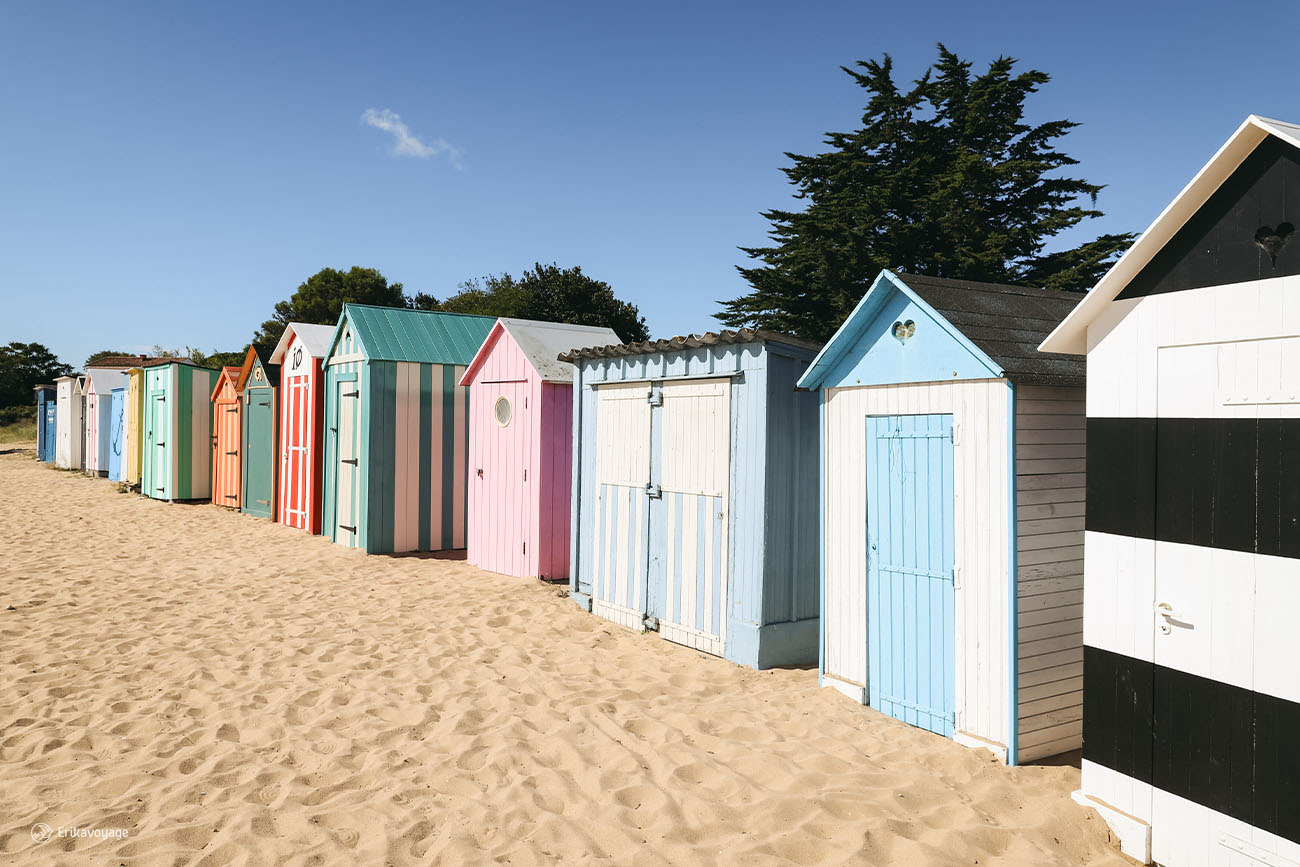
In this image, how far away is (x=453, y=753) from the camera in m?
4.49

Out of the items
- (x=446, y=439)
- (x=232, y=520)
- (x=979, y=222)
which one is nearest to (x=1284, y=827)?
(x=446, y=439)

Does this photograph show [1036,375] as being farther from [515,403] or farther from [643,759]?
[515,403]

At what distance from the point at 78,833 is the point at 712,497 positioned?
4.54 meters

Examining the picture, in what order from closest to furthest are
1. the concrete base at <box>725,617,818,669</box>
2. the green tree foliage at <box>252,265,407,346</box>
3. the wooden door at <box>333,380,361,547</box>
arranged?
the concrete base at <box>725,617,818,669</box> → the wooden door at <box>333,380,361,547</box> → the green tree foliage at <box>252,265,407,346</box>

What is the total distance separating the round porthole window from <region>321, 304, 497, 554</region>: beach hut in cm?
194

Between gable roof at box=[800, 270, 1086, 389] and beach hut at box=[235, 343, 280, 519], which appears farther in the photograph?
beach hut at box=[235, 343, 280, 519]

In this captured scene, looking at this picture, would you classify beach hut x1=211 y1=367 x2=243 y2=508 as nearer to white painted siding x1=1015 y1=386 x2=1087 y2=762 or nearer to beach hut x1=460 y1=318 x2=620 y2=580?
beach hut x1=460 y1=318 x2=620 y2=580

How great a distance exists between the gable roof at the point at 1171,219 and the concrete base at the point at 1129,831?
225cm

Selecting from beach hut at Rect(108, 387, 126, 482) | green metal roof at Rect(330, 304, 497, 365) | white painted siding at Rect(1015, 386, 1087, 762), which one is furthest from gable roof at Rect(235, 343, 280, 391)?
white painted siding at Rect(1015, 386, 1087, 762)

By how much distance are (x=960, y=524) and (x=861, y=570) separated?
0.87 meters

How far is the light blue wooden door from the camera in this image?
4777 millimetres

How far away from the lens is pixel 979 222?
930 inches

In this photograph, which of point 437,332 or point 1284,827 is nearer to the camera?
point 1284,827

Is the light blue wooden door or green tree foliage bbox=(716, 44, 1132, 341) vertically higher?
green tree foliage bbox=(716, 44, 1132, 341)
